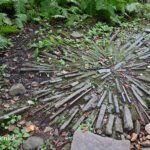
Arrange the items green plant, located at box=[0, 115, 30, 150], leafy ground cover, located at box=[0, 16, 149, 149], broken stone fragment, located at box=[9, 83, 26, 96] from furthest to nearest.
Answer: broken stone fragment, located at box=[9, 83, 26, 96] → leafy ground cover, located at box=[0, 16, 149, 149] → green plant, located at box=[0, 115, 30, 150]

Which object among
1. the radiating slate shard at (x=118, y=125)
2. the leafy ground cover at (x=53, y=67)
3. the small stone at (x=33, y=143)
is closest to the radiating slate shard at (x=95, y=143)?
the leafy ground cover at (x=53, y=67)

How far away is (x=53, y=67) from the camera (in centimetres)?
532

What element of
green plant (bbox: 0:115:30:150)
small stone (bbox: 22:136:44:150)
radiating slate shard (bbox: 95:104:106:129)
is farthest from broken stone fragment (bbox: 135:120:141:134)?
green plant (bbox: 0:115:30:150)

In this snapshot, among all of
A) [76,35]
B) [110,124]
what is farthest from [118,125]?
[76,35]

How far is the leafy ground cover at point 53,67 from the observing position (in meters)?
4.16

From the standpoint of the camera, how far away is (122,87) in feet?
16.0

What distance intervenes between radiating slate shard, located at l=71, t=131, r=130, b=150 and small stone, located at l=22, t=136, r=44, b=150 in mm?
434

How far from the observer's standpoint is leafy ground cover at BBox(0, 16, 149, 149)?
13.7 ft

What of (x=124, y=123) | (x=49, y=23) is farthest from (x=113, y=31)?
(x=124, y=123)

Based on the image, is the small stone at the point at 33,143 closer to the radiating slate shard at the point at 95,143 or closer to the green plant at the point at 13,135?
the green plant at the point at 13,135

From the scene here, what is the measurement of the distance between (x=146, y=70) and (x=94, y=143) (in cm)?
203

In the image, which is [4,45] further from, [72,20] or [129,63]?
[129,63]

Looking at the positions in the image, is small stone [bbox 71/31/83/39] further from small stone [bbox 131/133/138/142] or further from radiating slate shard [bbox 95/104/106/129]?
small stone [bbox 131/133/138/142]

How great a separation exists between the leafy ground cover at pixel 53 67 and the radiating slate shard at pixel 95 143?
0.57ft
